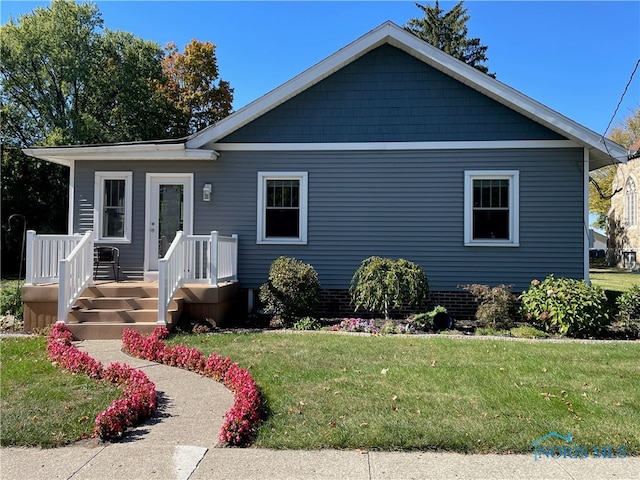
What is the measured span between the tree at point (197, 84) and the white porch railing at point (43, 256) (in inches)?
881

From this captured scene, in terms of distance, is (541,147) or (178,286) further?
(541,147)

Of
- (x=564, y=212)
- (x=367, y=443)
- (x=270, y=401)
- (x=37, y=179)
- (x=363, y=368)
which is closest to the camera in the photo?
(x=367, y=443)

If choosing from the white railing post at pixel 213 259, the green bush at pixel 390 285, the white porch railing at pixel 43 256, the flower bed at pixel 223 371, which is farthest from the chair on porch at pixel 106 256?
the green bush at pixel 390 285

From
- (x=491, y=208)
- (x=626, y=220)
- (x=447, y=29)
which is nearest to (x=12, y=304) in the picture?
(x=491, y=208)

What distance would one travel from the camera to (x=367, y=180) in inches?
375

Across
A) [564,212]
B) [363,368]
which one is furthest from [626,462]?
[564,212]

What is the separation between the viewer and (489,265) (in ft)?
30.4

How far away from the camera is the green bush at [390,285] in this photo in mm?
7969

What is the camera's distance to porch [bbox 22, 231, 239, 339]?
729 centimetres

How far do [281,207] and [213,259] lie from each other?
2243 millimetres

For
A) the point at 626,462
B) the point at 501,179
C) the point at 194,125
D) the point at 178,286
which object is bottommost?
the point at 626,462

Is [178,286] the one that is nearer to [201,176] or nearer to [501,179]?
[201,176]

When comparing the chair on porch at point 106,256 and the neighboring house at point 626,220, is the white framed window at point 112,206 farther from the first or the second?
the neighboring house at point 626,220

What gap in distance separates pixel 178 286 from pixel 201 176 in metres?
2.89
